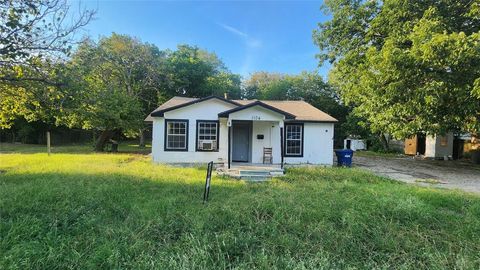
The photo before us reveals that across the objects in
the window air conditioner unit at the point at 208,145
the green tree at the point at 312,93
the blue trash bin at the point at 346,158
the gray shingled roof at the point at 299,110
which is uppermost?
the green tree at the point at 312,93

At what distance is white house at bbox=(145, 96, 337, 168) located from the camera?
47.4 feet

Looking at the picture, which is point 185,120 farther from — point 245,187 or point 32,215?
point 32,215

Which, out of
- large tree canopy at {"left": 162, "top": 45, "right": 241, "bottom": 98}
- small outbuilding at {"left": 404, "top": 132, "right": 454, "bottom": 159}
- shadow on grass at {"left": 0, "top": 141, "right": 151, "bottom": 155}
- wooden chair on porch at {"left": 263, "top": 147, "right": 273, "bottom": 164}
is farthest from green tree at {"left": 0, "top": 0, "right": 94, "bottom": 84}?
small outbuilding at {"left": 404, "top": 132, "right": 454, "bottom": 159}

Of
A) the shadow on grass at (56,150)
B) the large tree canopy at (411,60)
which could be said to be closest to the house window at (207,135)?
the large tree canopy at (411,60)

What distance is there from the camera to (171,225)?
16.4 ft

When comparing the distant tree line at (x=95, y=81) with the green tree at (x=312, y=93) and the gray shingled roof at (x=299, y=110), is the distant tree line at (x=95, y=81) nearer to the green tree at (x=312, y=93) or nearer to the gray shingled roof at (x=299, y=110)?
the green tree at (x=312, y=93)

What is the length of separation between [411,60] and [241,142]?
27.8ft

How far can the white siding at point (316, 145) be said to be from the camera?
15.3 meters

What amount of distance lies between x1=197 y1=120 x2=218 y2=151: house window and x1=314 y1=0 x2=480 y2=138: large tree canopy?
7651 mm

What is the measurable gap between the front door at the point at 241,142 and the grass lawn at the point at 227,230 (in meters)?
7.68

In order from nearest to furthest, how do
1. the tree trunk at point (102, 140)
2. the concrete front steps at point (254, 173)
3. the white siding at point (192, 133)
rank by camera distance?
1. the concrete front steps at point (254, 173)
2. the white siding at point (192, 133)
3. the tree trunk at point (102, 140)

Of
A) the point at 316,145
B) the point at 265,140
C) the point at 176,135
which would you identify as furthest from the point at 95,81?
the point at 316,145

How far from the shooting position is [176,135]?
576 inches

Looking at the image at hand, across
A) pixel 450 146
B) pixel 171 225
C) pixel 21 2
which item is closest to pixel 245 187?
pixel 171 225
